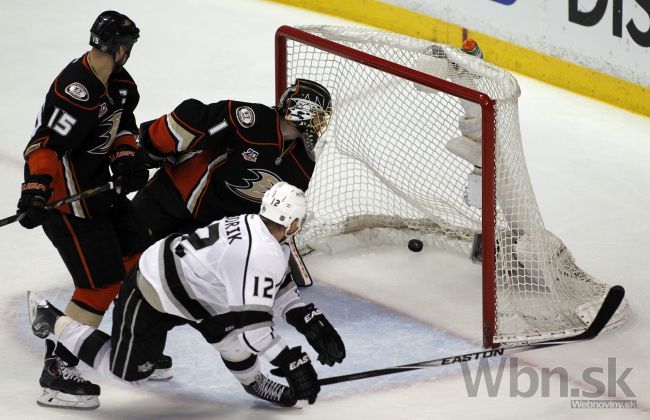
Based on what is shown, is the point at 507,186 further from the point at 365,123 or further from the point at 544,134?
the point at 544,134

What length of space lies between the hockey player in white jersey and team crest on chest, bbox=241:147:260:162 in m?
0.76

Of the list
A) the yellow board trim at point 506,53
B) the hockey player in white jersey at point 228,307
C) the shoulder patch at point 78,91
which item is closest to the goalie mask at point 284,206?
the hockey player in white jersey at point 228,307

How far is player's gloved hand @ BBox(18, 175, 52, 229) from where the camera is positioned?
3.82 meters

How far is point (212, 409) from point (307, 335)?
44cm

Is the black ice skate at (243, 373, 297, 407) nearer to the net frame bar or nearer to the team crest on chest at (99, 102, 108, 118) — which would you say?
the net frame bar

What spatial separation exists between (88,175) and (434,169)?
1568mm

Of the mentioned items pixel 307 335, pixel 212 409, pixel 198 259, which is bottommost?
pixel 212 409

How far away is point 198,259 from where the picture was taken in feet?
11.8

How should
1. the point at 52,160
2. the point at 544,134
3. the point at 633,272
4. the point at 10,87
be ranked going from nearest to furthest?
the point at 52,160 < the point at 633,272 < the point at 544,134 < the point at 10,87

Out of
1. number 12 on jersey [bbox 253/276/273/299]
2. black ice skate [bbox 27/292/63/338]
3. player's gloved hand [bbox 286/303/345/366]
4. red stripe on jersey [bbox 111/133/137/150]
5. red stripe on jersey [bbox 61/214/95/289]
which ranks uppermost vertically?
red stripe on jersey [bbox 111/133/137/150]

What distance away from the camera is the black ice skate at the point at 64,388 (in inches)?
153

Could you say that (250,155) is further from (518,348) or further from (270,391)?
(518,348)

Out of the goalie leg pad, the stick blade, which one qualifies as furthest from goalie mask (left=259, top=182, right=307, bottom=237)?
the goalie leg pad

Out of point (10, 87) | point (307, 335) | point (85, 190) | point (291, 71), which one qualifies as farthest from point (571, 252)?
point (10, 87)
